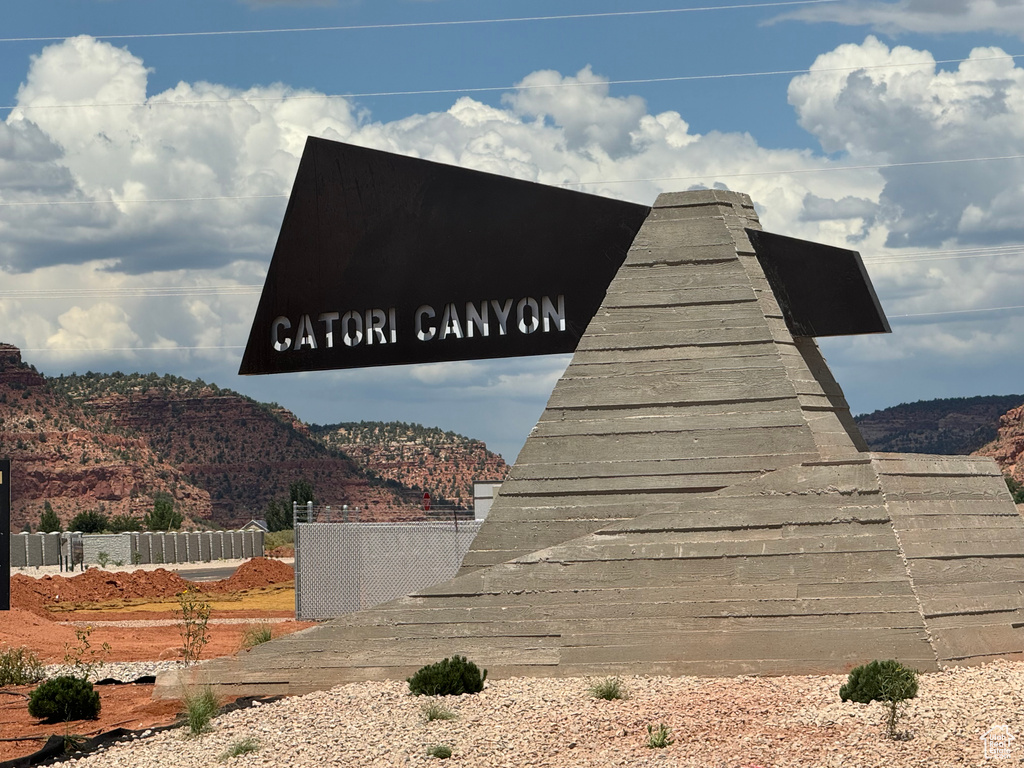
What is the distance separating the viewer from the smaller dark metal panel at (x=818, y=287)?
446 inches

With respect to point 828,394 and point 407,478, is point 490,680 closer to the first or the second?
point 828,394

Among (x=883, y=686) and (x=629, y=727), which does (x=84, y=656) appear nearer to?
(x=629, y=727)

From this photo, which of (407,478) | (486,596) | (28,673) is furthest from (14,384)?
(486,596)

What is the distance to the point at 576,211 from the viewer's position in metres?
12.0

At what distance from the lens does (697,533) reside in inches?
416

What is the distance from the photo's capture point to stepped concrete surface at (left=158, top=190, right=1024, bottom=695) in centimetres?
1016

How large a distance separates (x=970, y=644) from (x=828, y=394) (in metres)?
2.89

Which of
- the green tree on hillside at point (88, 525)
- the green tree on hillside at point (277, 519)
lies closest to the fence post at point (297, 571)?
the green tree on hillside at point (88, 525)

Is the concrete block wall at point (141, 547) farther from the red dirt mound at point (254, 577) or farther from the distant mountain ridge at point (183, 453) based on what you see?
the distant mountain ridge at point (183, 453)

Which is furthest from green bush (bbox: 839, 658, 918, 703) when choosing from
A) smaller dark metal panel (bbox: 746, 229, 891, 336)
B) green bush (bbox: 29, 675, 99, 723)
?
green bush (bbox: 29, 675, 99, 723)

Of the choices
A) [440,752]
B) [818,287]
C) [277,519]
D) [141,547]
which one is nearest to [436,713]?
[440,752]

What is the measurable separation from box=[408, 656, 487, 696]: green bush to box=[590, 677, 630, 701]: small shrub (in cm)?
100

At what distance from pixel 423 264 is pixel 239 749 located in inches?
216

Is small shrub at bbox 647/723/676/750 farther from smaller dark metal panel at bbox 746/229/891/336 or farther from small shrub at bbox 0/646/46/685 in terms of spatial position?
small shrub at bbox 0/646/46/685
